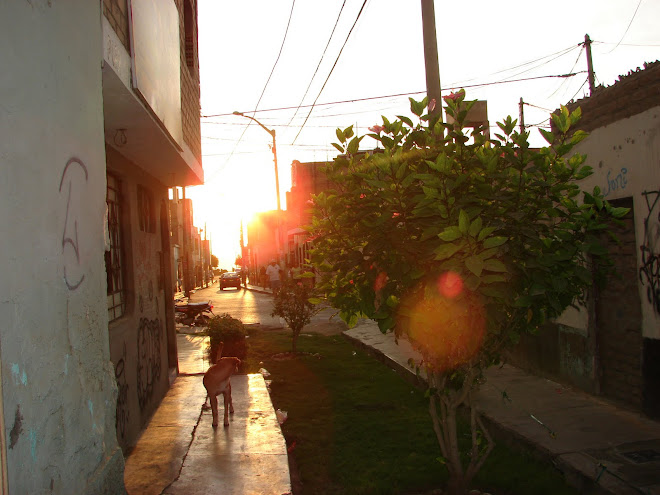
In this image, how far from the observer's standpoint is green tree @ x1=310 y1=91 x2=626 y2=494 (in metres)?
3.19

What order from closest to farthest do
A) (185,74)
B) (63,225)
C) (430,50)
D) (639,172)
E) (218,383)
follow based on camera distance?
(63,225) < (639,172) < (218,383) < (430,50) < (185,74)

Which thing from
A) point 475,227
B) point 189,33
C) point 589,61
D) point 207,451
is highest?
point 589,61

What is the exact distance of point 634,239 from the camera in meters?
6.21

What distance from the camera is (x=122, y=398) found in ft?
18.3

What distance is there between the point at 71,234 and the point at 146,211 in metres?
4.83

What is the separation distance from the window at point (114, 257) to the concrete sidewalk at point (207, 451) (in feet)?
4.64

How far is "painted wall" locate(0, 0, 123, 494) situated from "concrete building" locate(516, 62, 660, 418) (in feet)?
17.0

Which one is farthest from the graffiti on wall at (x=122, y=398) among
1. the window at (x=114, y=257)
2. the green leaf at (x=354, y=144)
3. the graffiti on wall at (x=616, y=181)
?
the graffiti on wall at (x=616, y=181)

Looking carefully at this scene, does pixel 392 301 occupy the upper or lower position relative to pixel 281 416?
upper

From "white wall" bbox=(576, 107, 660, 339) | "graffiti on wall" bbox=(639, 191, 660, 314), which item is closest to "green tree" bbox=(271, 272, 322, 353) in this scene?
"white wall" bbox=(576, 107, 660, 339)

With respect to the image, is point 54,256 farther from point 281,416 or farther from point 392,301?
point 281,416

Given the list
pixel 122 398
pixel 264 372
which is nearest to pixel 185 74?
pixel 122 398

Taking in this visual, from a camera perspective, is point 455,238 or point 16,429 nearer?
point 16,429

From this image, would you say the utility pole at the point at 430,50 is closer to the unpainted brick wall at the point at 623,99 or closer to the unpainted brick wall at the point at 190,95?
the unpainted brick wall at the point at 623,99
